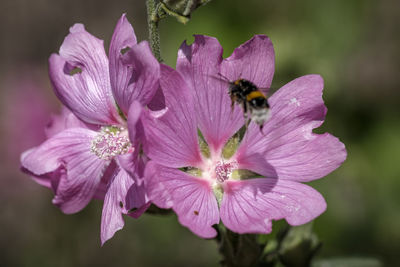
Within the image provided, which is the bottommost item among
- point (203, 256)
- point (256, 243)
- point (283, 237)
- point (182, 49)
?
point (203, 256)

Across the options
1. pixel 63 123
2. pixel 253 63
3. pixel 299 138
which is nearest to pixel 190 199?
pixel 299 138

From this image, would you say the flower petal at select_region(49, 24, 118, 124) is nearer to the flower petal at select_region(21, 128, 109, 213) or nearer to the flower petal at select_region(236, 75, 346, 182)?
the flower petal at select_region(21, 128, 109, 213)

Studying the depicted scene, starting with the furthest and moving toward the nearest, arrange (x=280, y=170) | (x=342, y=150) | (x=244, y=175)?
(x=244, y=175)
(x=280, y=170)
(x=342, y=150)

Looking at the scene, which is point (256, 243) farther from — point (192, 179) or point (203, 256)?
point (203, 256)

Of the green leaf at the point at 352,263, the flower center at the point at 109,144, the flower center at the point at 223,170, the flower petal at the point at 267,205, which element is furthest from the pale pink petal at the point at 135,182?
the green leaf at the point at 352,263

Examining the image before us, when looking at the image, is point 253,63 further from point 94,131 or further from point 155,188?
point 94,131

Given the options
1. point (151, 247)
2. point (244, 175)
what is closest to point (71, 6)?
point (151, 247)

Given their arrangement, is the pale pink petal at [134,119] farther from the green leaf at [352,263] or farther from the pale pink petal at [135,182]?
the green leaf at [352,263]
